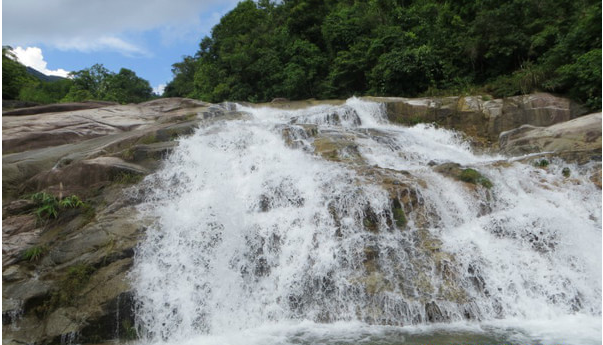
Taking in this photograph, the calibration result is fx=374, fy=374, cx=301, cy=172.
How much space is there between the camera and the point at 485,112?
49.6 feet

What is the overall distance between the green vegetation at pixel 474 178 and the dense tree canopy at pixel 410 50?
8.48 meters

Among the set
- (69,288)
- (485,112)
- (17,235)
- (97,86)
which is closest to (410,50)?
(485,112)

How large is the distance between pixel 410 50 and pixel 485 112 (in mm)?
6706

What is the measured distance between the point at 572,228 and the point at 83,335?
30.3 ft

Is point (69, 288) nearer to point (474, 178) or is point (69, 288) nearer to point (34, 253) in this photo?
point (34, 253)

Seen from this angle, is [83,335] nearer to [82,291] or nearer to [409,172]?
[82,291]

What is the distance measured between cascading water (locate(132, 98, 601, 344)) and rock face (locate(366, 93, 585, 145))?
19.3ft

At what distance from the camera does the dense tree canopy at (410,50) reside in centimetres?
1534

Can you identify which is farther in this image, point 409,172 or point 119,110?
point 119,110

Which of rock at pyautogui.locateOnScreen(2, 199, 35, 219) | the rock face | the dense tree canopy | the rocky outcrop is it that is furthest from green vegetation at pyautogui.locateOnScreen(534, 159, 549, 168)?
rock at pyautogui.locateOnScreen(2, 199, 35, 219)

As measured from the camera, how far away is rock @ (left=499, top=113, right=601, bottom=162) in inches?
380

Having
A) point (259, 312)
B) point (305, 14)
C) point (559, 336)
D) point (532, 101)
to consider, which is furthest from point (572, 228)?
point (305, 14)

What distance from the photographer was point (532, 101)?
48.0 feet

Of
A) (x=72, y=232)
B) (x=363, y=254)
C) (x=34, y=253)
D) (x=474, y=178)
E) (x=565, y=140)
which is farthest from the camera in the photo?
(x=565, y=140)
